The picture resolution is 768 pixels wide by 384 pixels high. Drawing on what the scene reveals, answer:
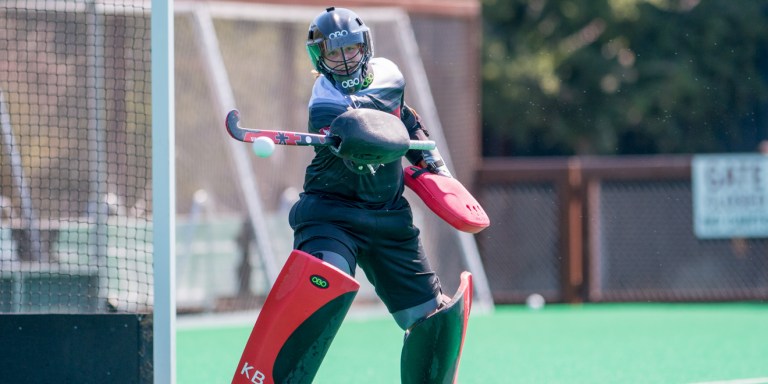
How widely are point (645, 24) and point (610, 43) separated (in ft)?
2.33

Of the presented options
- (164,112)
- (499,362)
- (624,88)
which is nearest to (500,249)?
(499,362)

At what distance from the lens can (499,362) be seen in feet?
24.2

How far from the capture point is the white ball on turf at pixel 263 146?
391cm

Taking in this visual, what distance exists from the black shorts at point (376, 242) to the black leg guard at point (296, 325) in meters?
0.17

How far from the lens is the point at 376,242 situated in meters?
4.47

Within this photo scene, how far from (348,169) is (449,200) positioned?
424 mm

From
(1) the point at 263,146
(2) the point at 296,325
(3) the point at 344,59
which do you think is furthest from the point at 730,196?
(1) the point at 263,146

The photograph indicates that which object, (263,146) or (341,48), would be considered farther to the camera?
(341,48)

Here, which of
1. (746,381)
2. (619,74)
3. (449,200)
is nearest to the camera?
(449,200)

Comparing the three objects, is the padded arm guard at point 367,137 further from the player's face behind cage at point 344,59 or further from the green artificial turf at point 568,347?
the green artificial turf at point 568,347

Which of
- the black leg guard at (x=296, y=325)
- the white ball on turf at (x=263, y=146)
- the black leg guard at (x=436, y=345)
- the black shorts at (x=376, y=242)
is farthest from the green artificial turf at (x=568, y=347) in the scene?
the white ball on turf at (x=263, y=146)

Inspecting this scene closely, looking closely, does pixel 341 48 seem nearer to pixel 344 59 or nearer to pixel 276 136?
pixel 344 59

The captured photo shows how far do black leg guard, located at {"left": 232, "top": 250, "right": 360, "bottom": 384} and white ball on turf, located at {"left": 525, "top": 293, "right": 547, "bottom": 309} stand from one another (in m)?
7.64

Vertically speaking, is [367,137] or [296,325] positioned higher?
[367,137]
